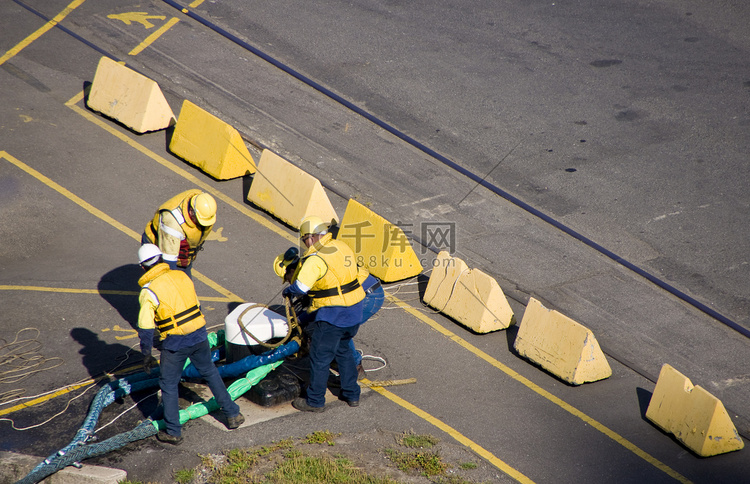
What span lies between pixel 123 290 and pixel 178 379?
2.71m

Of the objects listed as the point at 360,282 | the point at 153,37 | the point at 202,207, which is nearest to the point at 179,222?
Answer: the point at 202,207

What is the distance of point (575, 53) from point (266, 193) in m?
8.22

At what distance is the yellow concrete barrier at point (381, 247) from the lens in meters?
9.53

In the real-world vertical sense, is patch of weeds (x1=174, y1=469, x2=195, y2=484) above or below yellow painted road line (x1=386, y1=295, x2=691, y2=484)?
below

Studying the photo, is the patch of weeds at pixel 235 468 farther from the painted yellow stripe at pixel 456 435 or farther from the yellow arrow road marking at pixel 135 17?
the yellow arrow road marking at pixel 135 17

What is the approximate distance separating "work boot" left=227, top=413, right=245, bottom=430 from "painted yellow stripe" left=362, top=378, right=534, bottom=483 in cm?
146

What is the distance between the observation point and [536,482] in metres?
6.74

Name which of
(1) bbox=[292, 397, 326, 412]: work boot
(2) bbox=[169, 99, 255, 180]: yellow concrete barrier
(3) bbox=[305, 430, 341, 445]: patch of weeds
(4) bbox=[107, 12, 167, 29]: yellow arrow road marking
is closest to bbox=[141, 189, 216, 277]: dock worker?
(1) bbox=[292, 397, 326, 412]: work boot

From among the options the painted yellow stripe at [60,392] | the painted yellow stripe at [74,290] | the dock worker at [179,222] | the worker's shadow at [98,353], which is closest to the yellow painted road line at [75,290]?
the painted yellow stripe at [74,290]

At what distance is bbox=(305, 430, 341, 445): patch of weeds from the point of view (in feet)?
22.8

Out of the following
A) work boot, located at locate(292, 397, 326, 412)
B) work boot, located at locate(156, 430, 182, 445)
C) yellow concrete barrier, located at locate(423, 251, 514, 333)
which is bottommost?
work boot, located at locate(156, 430, 182, 445)

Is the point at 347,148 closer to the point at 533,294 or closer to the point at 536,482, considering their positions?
the point at 533,294

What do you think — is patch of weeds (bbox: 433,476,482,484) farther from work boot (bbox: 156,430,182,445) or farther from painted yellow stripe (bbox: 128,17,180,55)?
Result: painted yellow stripe (bbox: 128,17,180,55)

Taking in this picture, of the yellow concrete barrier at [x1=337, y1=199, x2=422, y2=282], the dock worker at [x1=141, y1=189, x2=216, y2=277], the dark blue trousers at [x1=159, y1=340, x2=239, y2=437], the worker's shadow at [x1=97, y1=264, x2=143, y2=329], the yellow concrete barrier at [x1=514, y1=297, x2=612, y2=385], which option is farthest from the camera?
the yellow concrete barrier at [x1=337, y1=199, x2=422, y2=282]
